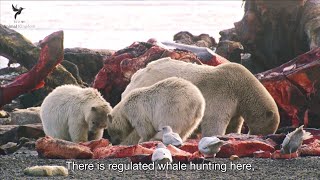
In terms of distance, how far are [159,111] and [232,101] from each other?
1.53m

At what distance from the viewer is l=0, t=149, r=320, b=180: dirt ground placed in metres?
8.94

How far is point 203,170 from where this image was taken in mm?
9289

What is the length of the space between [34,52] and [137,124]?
4.95m

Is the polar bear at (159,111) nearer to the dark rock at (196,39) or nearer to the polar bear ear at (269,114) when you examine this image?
the polar bear ear at (269,114)

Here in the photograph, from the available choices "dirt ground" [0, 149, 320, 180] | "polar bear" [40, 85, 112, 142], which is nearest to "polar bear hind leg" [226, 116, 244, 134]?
"polar bear" [40, 85, 112, 142]

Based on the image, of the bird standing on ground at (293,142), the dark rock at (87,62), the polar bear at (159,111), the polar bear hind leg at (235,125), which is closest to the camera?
the bird standing on ground at (293,142)

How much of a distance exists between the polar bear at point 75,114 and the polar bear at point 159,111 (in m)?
0.32

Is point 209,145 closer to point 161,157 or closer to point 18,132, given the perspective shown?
point 161,157

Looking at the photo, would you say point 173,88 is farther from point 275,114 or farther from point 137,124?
point 275,114

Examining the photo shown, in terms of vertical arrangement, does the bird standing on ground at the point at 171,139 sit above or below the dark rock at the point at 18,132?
above

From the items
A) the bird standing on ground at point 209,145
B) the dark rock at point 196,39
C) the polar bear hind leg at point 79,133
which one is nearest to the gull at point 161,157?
the bird standing on ground at point 209,145

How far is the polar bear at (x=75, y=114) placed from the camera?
449 inches

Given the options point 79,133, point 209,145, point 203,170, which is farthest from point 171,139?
point 79,133

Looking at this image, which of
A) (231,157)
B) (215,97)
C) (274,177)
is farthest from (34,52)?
(274,177)
